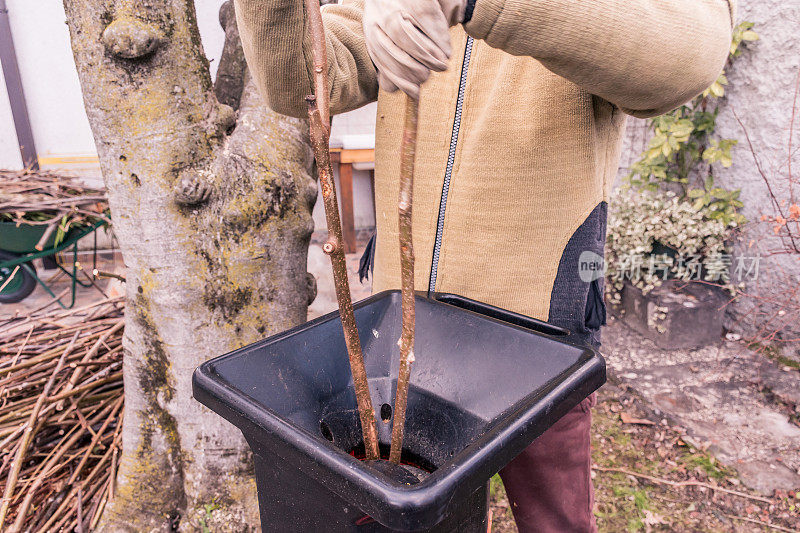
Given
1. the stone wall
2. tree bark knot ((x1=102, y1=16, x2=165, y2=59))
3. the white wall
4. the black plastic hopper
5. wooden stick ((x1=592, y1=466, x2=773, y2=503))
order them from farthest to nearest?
the white wall → the stone wall → wooden stick ((x1=592, y1=466, x2=773, y2=503)) → tree bark knot ((x1=102, y1=16, x2=165, y2=59)) → the black plastic hopper

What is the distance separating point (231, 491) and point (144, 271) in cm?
77

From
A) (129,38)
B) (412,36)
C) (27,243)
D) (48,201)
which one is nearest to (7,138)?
(27,243)

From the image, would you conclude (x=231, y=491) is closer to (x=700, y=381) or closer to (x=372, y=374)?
(x=372, y=374)

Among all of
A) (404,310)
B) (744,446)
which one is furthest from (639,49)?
(744,446)

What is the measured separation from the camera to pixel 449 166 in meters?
1.24

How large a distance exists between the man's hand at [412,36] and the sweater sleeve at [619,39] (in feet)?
0.18

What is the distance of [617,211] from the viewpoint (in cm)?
365

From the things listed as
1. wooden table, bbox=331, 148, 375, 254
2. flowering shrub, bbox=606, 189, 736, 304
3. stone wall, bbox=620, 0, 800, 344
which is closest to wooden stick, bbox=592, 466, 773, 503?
stone wall, bbox=620, 0, 800, 344

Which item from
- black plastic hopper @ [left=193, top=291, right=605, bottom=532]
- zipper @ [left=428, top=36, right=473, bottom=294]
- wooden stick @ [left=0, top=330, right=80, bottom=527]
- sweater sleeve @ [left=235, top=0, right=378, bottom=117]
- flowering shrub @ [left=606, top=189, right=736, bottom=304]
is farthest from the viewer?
flowering shrub @ [left=606, top=189, right=736, bottom=304]

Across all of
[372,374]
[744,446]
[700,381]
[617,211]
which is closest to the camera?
[372,374]

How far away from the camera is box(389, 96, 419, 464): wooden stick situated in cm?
68

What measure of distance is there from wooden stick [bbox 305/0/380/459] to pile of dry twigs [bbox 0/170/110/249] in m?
3.24

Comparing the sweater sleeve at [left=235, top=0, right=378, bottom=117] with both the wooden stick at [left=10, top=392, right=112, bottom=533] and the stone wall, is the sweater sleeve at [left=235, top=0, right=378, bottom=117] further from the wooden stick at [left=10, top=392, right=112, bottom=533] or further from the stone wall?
the stone wall

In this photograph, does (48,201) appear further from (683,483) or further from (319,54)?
(683,483)
